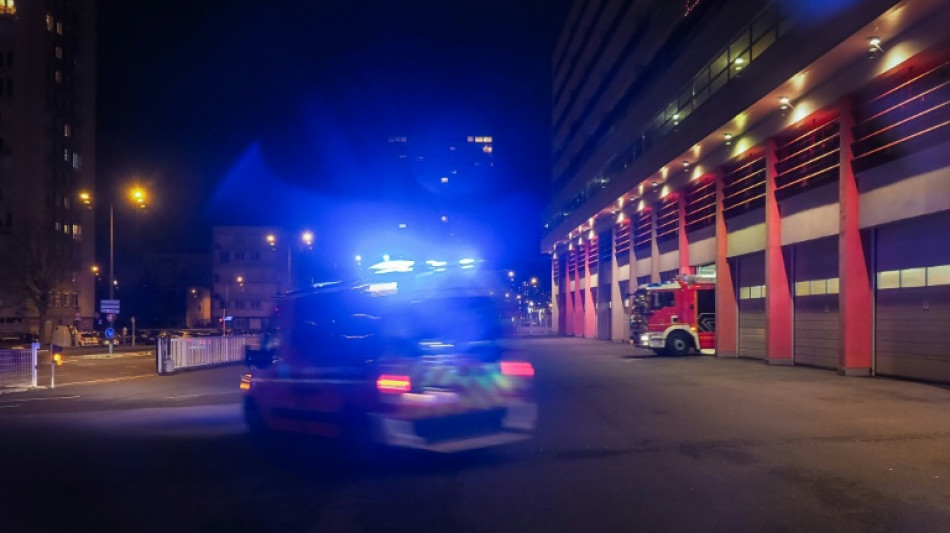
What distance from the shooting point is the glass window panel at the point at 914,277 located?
1649cm

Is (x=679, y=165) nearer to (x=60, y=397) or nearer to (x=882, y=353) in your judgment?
(x=882, y=353)

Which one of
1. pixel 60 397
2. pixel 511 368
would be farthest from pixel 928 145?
pixel 60 397

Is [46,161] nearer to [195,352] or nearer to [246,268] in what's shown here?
[246,268]

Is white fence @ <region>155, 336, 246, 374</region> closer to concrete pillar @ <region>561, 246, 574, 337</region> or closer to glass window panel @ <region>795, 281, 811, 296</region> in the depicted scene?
glass window panel @ <region>795, 281, 811, 296</region>

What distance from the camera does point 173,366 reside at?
926 inches

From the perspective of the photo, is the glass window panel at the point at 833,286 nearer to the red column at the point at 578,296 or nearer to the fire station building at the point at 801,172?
the fire station building at the point at 801,172

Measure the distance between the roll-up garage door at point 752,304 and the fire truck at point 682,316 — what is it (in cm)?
124

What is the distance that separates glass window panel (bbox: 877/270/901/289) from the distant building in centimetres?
6497

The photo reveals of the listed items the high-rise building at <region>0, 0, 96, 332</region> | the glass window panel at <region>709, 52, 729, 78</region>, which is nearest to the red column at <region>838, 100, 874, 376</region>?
the glass window panel at <region>709, 52, 729, 78</region>

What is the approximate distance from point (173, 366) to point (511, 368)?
1795 cm

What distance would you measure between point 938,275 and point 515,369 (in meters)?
12.1

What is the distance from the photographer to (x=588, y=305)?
1994 inches

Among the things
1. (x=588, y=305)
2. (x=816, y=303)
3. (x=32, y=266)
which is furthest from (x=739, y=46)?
(x=32, y=266)

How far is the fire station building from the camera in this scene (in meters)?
16.0
